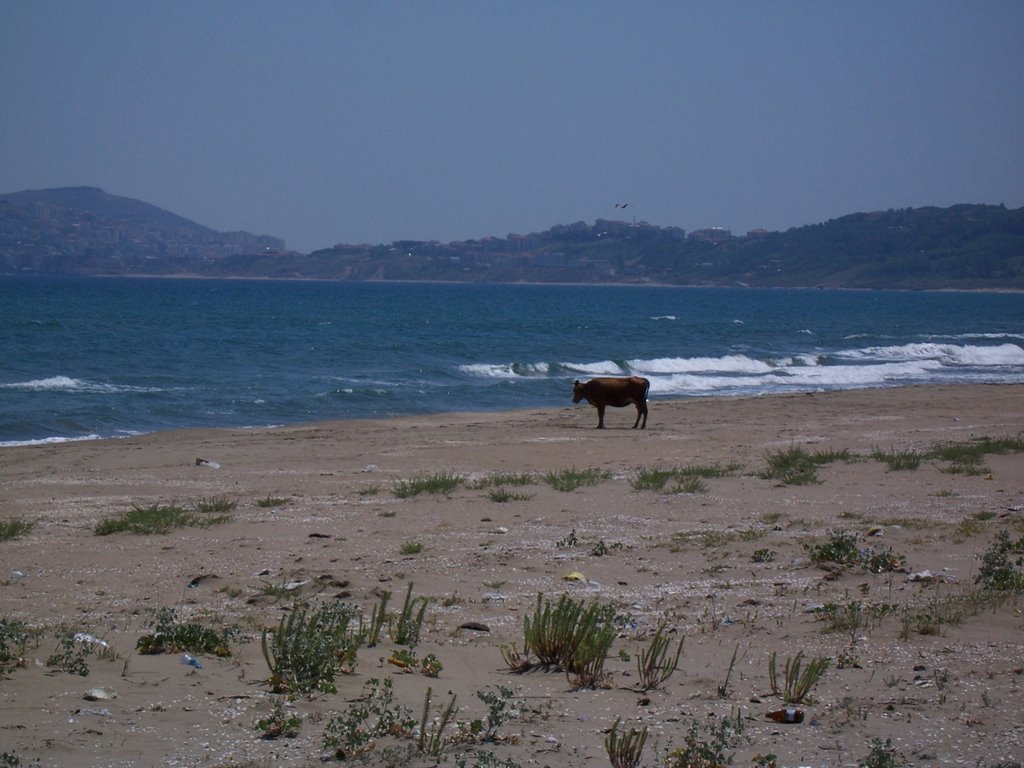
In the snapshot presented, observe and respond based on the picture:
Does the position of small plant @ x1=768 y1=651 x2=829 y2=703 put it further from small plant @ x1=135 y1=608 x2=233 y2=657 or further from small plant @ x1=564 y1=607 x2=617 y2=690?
small plant @ x1=135 y1=608 x2=233 y2=657

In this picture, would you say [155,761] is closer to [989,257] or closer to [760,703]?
[760,703]

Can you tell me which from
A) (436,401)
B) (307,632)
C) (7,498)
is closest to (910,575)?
(307,632)

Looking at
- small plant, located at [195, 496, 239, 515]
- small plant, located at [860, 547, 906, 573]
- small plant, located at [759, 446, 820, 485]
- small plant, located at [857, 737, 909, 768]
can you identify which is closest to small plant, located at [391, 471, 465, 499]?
small plant, located at [195, 496, 239, 515]

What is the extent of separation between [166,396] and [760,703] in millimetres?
25416

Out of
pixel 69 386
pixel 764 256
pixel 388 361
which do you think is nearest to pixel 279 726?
pixel 69 386

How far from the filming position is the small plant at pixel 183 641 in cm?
580

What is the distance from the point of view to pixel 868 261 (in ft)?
584

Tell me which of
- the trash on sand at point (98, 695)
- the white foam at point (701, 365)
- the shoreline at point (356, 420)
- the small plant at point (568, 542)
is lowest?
the shoreline at point (356, 420)

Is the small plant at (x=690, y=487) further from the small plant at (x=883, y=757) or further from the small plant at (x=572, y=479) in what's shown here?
the small plant at (x=883, y=757)

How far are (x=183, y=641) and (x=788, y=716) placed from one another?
315 centimetres

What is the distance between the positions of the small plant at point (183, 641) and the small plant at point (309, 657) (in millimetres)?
302

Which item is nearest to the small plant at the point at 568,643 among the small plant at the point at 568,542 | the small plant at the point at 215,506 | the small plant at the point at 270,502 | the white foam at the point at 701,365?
the small plant at the point at 568,542

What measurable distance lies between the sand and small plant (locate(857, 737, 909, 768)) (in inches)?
2.8

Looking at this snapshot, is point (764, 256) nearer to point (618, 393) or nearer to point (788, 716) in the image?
point (618, 393)
